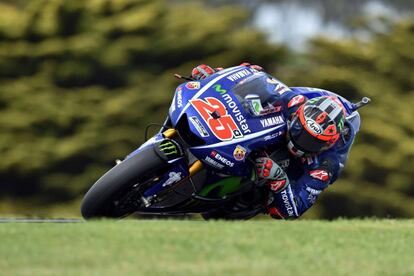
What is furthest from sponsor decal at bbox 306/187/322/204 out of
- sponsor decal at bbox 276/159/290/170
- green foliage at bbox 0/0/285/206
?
green foliage at bbox 0/0/285/206

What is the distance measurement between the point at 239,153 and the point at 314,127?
0.74 m

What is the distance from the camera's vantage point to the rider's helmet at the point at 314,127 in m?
8.72

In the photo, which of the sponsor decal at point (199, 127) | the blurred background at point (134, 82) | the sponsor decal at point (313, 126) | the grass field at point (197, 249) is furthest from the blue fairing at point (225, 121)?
the blurred background at point (134, 82)

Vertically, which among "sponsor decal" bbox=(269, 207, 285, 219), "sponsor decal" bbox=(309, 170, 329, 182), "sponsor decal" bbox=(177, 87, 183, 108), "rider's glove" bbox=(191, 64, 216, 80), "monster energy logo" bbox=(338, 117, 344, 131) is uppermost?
"sponsor decal" bbox=(177, 87, 183, 108)

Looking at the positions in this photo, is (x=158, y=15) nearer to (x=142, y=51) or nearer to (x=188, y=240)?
(x=142, y=51)

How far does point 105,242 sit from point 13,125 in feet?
25.6

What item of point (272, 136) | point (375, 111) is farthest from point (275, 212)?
point (375, 111)

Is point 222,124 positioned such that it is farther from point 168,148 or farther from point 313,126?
point 313,126

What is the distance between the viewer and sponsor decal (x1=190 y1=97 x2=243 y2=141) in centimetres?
843

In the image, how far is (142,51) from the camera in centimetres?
1486

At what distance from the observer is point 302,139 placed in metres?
8.75

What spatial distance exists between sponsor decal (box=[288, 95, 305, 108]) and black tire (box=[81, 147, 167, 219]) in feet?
4.64

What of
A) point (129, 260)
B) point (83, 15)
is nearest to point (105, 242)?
point (129, 260)

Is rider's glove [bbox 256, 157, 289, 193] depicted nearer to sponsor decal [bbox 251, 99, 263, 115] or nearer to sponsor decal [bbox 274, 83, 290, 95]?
sponsor decal [bbox 251, 99, 263, 115]
